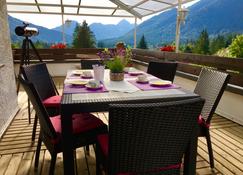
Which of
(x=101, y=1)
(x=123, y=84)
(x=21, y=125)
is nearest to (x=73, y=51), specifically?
(x=101, y=1)

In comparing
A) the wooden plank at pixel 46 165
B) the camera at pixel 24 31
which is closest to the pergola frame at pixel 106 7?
the camera at pixel 24 31

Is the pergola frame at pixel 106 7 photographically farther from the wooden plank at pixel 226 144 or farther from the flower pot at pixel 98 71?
the flower pot at pixel 98 71

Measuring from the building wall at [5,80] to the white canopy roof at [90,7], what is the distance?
3.75 m

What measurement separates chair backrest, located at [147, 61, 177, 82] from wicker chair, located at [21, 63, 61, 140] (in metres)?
1.41

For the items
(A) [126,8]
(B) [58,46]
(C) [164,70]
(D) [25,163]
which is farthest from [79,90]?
(A) [126,8]

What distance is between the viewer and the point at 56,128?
162 centimetres

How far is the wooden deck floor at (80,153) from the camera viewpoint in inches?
74.5

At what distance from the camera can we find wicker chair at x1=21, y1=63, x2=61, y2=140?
2114 mm

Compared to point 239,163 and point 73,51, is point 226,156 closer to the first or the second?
point 239,163

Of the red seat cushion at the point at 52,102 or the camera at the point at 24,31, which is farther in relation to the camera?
the camera at the point at 24,31

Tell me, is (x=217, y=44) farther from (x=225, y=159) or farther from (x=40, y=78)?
(x=40, y=78)

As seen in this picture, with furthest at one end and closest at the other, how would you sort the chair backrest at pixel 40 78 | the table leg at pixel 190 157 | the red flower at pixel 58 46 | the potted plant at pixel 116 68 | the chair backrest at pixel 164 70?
the red flower at pixel 58 46
the chair backrest at pixel 164 70
the chair backrest at pixel 40 78
the potted plant at pixel 116 68
the table leg at pixel 190 157

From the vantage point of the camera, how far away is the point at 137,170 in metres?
1.11

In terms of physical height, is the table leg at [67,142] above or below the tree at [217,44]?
below
